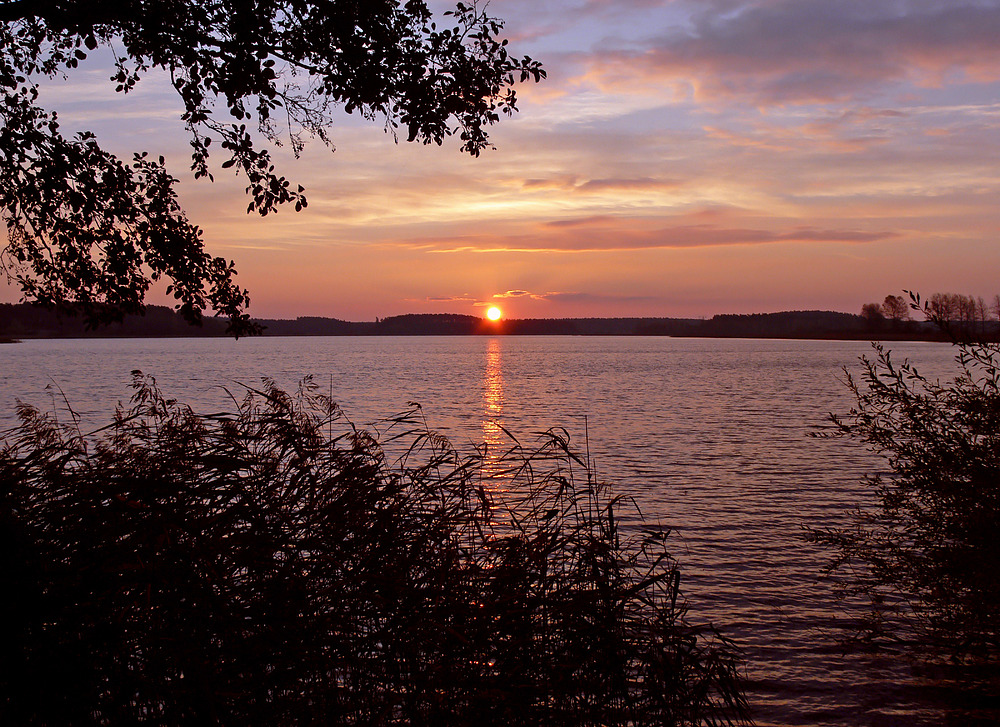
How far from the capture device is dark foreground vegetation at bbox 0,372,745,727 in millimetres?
6246

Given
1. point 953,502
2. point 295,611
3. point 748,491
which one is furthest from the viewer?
point 748,491

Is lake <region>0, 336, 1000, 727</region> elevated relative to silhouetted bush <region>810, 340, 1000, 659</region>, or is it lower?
lower

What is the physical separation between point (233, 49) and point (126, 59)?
8.59 feet

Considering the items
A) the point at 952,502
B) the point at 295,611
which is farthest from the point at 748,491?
the point at 295,611

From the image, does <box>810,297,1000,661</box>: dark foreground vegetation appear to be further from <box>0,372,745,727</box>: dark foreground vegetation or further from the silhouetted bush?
<box>0,372,745,727</box>: dark foreground vegetation

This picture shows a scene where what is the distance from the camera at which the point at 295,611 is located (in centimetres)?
674

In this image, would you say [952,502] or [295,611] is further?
[952,502]

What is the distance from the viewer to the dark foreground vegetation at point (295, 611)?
20.5 ft

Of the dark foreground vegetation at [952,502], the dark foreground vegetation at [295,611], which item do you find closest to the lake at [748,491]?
the dark foreground vegetation at [952,502]

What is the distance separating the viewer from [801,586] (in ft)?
46.4

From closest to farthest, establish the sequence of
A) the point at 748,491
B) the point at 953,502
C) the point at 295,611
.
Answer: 1. the point at 295,611
2. the point at 953,502
3. the point at 748,491

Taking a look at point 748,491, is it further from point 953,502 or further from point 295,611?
point 295,611

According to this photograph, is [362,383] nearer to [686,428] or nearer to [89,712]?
[686,428]

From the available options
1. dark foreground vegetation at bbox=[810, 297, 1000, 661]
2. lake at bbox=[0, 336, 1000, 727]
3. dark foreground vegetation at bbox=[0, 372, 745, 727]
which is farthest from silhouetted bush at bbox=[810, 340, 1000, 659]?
dark foreground vegetation at bbox=[0, 372, 745, 727]
